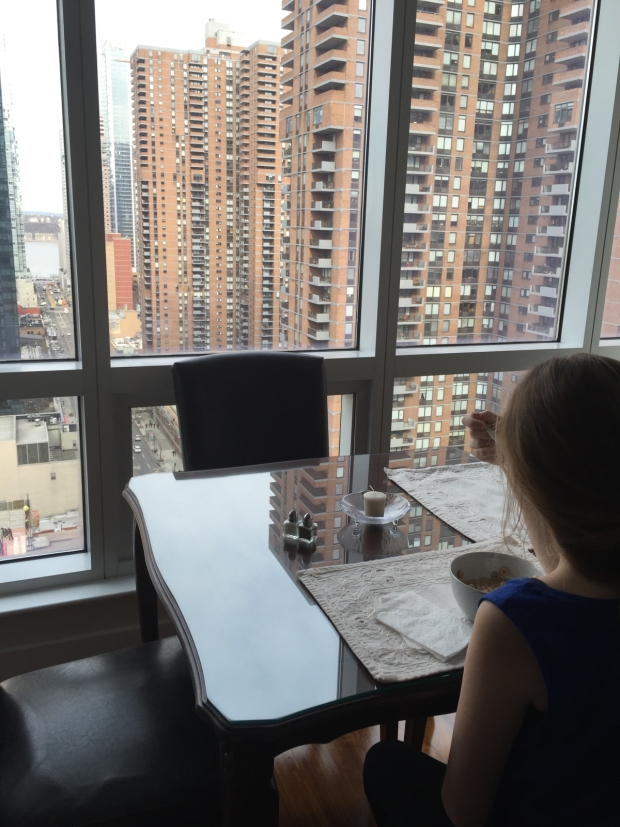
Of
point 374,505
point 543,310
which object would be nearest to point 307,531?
point 374,505

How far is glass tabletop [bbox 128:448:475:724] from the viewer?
949 millimetres

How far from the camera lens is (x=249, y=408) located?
208 centimetres

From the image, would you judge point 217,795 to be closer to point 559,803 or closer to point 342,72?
point 559,803

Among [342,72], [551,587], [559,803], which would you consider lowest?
[559,803]

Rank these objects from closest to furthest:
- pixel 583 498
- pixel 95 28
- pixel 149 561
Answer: pixel 583 498
pixel 149 561
pixel 95 28

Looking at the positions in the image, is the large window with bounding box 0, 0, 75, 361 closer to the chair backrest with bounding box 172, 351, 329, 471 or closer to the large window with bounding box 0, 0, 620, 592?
the large window with bounding box 0, 0, 620, 592

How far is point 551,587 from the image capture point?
2.77ft

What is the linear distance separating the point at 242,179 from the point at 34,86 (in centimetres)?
69

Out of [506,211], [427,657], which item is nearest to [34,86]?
→ [506,211]

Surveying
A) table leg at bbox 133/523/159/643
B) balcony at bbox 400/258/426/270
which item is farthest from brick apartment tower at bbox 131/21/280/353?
table leg at bbox 133/523/159/643

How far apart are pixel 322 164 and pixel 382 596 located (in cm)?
174

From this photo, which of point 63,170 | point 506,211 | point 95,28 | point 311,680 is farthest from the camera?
point 506,211

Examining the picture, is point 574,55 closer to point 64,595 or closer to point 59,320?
point 59,320

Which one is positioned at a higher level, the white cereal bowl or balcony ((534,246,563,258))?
balcony ((534,246,563,258))
